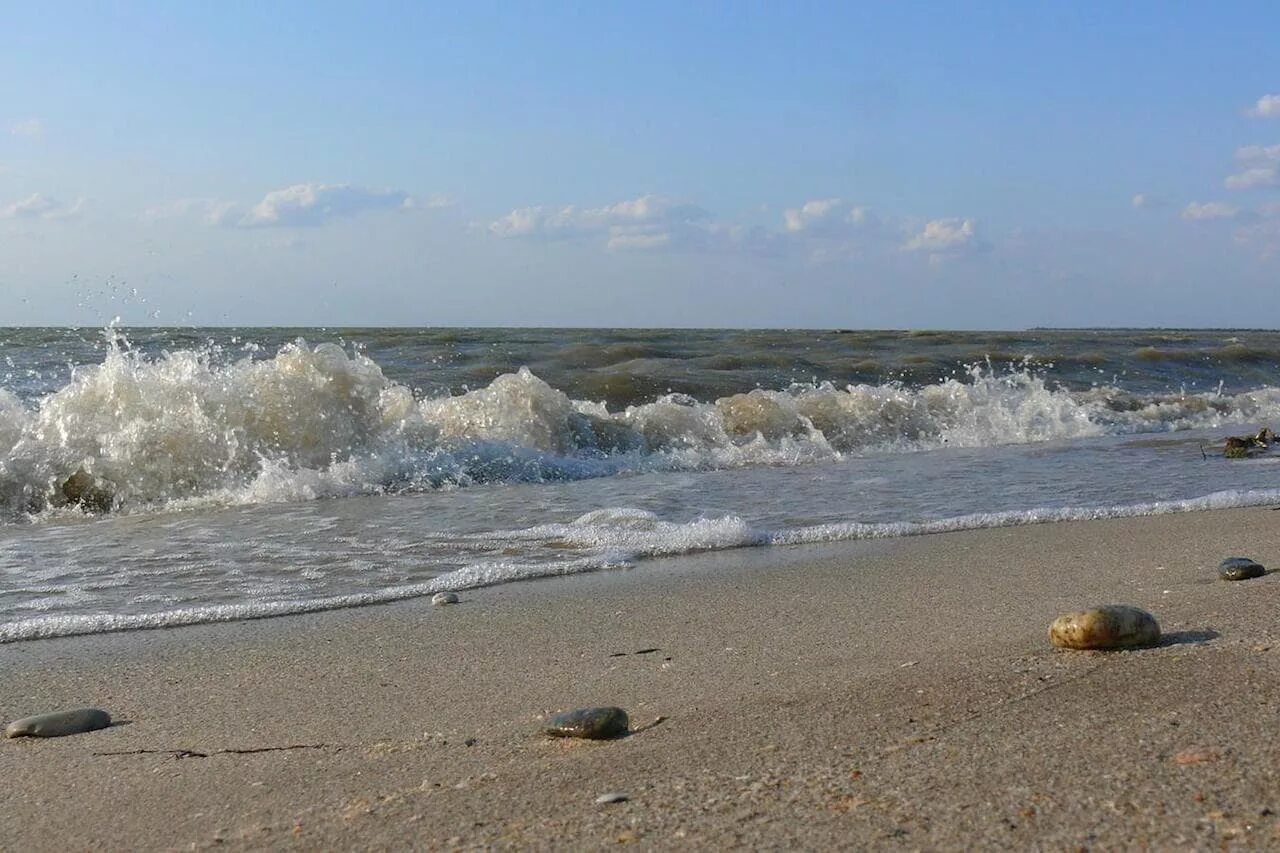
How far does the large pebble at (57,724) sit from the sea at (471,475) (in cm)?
122

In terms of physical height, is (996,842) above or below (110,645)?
above

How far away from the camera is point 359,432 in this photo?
377 inches

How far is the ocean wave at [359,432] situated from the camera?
819 cm

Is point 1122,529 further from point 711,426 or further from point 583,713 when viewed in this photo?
point 711,426

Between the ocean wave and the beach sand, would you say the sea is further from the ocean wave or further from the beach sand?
the beach sand

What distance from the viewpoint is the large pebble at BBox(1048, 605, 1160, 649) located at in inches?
122

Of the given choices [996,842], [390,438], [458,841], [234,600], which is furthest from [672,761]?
[390,438]

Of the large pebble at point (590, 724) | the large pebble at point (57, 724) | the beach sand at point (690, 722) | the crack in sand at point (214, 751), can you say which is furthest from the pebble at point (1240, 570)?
the large pebble at point (57, 724)

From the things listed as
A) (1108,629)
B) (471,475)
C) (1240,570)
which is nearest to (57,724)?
(1108,629)

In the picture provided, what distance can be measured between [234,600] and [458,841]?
117 inches

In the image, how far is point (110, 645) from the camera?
409cm

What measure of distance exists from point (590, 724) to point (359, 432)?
722 centimetres

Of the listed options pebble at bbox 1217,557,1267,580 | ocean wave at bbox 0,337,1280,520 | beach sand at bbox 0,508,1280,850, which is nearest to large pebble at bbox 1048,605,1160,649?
beach sand at bbox 0,508,1280,850

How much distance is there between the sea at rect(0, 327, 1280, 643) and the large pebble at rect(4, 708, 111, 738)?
122 cm
